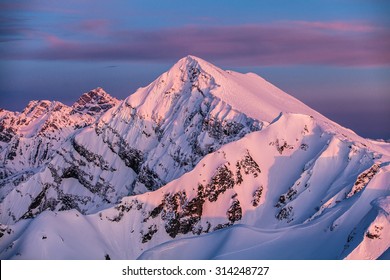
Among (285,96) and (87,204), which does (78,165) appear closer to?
(87,204)

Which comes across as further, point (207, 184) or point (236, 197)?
point (236, 197)

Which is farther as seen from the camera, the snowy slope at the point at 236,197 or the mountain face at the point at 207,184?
the snowy slope at the point at 236,197

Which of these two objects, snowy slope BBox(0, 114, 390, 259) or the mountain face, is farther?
snowy slope BBox(0, 114, 390, 259)

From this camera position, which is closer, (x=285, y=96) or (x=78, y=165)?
(x=285, y=96)

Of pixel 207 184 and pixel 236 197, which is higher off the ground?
pixel 207 184
